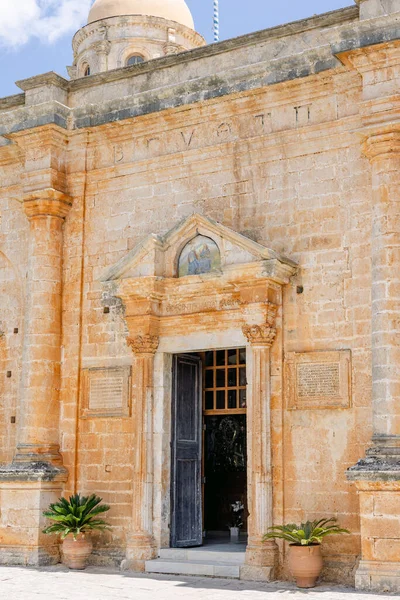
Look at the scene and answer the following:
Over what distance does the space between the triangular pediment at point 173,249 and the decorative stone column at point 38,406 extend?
1.22 metres

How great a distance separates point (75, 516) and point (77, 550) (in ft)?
1.38

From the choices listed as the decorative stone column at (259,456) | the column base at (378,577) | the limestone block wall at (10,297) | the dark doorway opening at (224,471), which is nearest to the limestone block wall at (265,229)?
the decorative stone column at (259,456)

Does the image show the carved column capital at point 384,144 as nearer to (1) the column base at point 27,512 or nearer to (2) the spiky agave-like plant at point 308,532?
(2) the spiky agave-like plant at point 308,532

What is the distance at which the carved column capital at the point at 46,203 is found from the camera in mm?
11914

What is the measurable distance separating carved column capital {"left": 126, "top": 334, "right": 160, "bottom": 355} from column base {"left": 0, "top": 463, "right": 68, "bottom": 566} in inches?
78.4

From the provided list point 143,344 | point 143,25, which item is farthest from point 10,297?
point 143,25

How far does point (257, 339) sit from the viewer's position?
1015 centimetres

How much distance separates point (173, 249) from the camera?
11047 millimetres

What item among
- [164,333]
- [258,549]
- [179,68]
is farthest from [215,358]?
[179,68]

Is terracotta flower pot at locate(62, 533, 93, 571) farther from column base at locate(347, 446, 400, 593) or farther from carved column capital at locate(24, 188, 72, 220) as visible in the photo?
carved column capital at locate(24, 188, 72, 220)

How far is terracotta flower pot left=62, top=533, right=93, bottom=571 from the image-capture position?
10664 mm

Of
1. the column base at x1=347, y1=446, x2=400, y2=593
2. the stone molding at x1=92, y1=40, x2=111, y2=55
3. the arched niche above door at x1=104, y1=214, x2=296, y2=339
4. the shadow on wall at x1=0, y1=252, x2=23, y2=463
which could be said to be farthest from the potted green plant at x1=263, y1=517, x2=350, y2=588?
the stone molding at x1=92, y1=40, x2=111, y2=55

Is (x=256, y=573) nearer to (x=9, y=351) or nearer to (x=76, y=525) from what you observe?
(x=76, y=525)

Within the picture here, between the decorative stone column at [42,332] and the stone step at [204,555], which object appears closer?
the stone step at [204,555]
